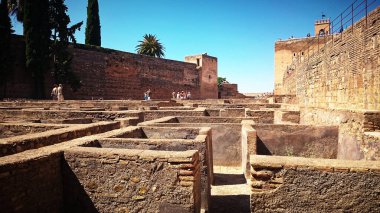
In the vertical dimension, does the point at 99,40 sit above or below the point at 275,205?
above

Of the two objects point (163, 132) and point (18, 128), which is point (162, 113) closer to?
point (163, 132)

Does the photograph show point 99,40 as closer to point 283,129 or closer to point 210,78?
point 210,78

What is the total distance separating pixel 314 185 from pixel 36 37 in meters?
21.3

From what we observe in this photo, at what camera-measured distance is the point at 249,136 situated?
5582mm

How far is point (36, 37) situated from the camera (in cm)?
1906

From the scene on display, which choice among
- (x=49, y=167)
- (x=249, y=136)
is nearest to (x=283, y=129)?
(x=249, y=136)

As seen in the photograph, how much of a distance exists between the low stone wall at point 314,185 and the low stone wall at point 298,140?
11.2 ft

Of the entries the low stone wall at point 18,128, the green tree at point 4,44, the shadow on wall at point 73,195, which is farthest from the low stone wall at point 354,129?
the green tree at point 4,44

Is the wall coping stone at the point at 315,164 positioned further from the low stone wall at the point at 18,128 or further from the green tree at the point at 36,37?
the green tree at the point at 36,37

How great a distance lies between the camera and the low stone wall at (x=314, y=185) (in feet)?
8.46

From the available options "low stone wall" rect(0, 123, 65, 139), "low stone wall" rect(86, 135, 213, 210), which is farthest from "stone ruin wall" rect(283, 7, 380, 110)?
"low stone wall" rect(0, 123, 65, 139)

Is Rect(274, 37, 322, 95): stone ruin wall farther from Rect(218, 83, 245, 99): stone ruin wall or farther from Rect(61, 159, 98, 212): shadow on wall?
Rect(61, 159, 98, 212): shadow on wall

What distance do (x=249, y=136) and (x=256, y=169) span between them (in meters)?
2.82

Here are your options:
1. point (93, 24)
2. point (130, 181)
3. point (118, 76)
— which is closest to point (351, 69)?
point (130, 181)
